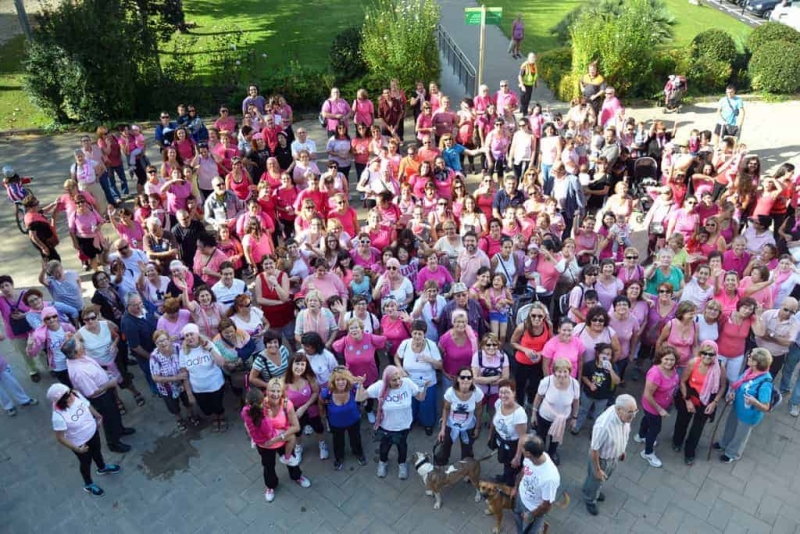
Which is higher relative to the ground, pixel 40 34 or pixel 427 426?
pixel 40 34

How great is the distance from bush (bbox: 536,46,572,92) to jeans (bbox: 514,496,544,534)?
14.2 metres

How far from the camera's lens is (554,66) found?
17766 millimetres

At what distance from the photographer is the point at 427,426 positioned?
6988 millimetres

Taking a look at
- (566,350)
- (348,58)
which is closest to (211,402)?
(566,350)

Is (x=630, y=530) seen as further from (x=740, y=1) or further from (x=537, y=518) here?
(x=740, y=1)

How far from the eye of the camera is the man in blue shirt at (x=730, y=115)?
1208 cm

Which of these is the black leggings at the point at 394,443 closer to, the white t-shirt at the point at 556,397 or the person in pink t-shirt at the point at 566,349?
the white t-shirt at the point at 556,397

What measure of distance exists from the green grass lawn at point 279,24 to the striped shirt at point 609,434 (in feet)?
57.9

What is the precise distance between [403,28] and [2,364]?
1151 centimetres

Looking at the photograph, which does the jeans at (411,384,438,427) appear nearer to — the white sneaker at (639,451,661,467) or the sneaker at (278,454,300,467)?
the sneaker at (278,454,300,467)

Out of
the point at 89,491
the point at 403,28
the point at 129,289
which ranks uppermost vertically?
the point at 403,28

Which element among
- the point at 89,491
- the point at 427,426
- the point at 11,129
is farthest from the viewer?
the point at 11,129

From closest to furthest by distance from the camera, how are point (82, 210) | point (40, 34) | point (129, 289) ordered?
point (129, 289) < point (82, 210) < point (40, 34)

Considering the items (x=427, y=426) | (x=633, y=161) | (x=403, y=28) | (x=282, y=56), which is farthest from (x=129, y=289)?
(x=282, y=56)
